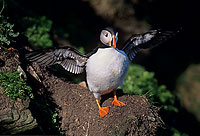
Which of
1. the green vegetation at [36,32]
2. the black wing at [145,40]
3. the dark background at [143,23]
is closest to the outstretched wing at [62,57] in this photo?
the black wing at [145,40]

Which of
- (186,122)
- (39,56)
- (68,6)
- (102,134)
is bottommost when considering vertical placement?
(186,122)

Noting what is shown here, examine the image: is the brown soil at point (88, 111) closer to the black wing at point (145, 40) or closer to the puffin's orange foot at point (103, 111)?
the puffin's orange foot at point (103, 111)

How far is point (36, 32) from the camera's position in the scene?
7016 mm

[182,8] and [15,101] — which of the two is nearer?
[15,101]

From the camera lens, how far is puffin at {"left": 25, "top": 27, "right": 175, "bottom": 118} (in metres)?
4.00

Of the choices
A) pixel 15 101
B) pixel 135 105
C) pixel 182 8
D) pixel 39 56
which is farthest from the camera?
pixel 182 8

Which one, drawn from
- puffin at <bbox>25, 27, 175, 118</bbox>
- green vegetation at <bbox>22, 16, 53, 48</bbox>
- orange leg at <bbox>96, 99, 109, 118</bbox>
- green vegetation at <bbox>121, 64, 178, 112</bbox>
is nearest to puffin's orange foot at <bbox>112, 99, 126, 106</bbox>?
puffin at <bbox>25, 27, 175, 118</bbox>

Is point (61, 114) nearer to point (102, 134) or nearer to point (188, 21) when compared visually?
point (102, 134)

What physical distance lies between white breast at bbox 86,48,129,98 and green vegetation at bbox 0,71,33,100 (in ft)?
3.70

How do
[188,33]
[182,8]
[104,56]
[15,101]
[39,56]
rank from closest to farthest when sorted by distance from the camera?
[15,101] < [104,56] < [39,56] < [182,8] < [188,33]

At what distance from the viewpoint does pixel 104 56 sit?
399cm

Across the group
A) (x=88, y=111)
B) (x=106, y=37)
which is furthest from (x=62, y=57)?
(x=88, y=111)

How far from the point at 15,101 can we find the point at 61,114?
3.56 feet

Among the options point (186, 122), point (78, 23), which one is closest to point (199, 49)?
point (186, 122)
